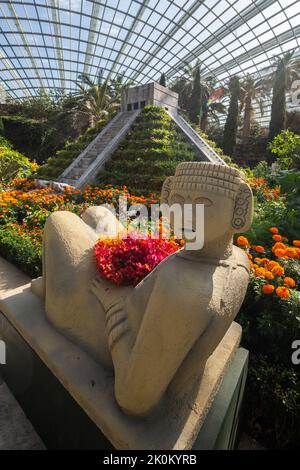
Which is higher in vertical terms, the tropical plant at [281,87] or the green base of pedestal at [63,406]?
the tropical plant at [281,87]

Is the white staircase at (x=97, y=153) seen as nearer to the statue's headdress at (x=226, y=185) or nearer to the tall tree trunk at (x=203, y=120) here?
the statue's headdress at (x=226, y=185)

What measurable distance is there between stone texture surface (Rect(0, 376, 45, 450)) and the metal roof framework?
24.7 m

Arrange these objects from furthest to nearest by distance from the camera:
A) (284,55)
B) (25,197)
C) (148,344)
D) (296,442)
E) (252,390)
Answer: (284,55)
(25,197)
(252,390)
(296,442)
(148,344)

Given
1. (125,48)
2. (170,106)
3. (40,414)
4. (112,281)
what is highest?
(125,48)

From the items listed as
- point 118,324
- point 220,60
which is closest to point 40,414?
point 118,324

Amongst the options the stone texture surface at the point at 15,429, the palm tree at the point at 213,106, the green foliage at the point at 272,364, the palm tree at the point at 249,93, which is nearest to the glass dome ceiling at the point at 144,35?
the palm tree at the point at 249,93

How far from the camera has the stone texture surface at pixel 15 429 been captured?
196cm

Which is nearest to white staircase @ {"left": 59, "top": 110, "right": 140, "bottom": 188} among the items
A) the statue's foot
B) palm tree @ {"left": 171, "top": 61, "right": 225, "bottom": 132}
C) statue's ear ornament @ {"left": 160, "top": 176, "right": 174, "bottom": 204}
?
the statue's foot

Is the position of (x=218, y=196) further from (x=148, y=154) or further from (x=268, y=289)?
(x=148, y=154)

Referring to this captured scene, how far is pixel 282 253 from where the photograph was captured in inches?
101

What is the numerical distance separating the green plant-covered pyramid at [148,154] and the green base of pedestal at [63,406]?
728 centimetres

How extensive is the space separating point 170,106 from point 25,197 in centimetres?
1219

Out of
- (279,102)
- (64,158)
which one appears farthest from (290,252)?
(279,102)

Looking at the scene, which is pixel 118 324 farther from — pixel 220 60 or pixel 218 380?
pixel 220 60
